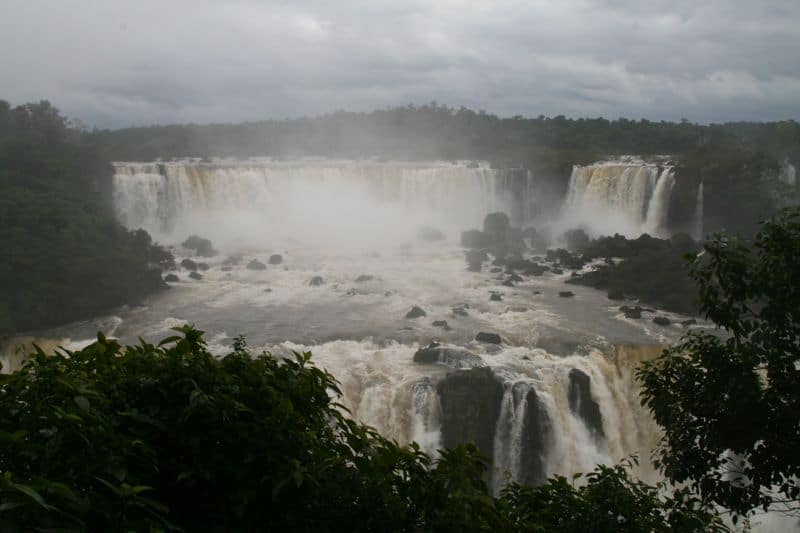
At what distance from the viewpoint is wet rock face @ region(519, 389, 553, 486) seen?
1307cm

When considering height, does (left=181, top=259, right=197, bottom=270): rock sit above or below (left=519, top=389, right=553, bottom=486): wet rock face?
above

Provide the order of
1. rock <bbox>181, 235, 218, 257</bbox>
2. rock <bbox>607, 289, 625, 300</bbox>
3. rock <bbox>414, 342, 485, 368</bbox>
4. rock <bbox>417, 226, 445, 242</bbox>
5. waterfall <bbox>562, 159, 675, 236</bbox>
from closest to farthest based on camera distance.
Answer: rock <bbox>414, 342, 485, 368</bbox> → rock <bbox>607, 289, 625, 300</bbox> → rock <bbox>181, 235, 218, 257</bbox> → waterfall <bbox>562, 159, 675, 236</bbox> → rock <bbox>417, 226, 445, 242</bbox>

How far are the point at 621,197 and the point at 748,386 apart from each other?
29573 mm

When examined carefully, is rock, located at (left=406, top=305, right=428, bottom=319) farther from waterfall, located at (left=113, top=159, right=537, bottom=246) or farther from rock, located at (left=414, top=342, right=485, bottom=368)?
waterfall, located at (left=113, top=159, right=537, bottom=246)

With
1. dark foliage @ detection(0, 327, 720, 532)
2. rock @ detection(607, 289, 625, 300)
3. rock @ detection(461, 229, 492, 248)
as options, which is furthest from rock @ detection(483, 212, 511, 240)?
dark foliage @ detection(0, 327, 720, 532)

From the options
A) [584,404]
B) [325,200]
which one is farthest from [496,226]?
[584,404]

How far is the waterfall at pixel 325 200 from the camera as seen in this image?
1283 inches

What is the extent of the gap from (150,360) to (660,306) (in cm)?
2041

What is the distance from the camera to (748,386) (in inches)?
183

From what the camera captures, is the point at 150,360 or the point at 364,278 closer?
the point at 150,360

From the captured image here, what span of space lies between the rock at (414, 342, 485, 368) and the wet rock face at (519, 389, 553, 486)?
178 centimetres

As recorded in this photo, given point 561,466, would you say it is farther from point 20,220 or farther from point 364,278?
point 20,220

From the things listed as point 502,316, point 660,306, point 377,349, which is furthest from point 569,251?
point 377,349

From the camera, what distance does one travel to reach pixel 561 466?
13.2 metres
